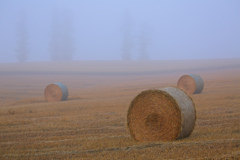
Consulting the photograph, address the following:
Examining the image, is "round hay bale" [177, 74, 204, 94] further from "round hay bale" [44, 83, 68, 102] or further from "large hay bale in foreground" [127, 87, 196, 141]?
"large hay bale in foreground" [127, 87, 196, 141]

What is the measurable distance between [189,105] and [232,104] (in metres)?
6.18

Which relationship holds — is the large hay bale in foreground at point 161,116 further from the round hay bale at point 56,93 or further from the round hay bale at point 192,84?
the round hay bale at point 56,93

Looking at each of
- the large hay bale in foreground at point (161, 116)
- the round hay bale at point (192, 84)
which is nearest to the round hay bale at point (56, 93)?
the round hay bale at point (192, 84)

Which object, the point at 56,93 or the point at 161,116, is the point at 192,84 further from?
the point at 161,116

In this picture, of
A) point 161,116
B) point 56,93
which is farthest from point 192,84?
point 161,116

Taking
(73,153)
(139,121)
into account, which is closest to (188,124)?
(139,121)

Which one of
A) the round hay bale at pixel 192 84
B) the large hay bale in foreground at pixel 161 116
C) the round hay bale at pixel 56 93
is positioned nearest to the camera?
the large hay bale in foreground at pixel 161 116

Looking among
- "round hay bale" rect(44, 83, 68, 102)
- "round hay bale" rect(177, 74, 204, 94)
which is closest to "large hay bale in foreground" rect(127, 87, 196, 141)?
"round hay bale" rect(177, 74, 204, 94)

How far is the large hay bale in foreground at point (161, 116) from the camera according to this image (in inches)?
294

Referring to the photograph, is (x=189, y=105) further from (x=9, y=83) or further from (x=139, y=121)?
(x=9, y=83)

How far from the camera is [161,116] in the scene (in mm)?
7773

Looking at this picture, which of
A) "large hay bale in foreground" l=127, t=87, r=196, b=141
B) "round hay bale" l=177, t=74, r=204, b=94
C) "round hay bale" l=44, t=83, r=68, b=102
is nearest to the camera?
"large hay bale in foreground" l=127, t=87, r=196, b=141

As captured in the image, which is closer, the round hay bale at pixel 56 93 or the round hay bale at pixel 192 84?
the round hay bale at pixel 192 84

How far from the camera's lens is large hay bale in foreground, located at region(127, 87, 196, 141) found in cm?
746
